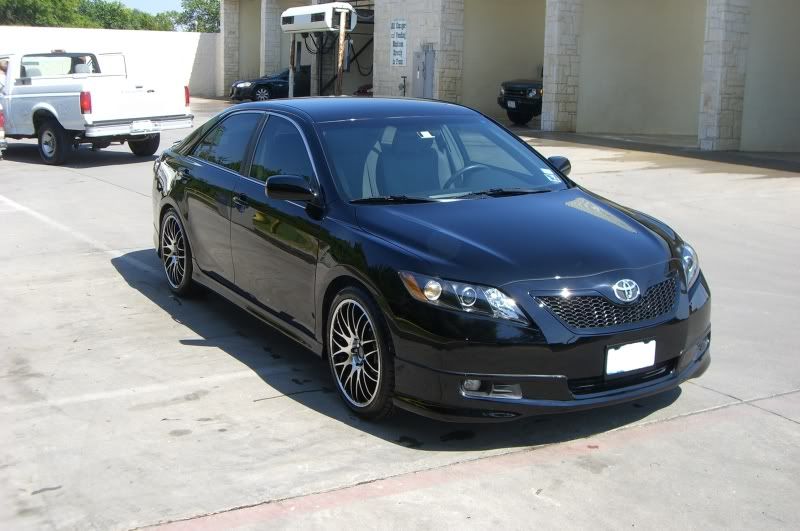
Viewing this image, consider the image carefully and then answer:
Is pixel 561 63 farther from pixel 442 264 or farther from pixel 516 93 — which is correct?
pixel 442 264

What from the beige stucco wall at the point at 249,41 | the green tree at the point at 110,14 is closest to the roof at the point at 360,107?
the beige stucco wall at the point at 249,41

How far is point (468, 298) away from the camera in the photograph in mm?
4461

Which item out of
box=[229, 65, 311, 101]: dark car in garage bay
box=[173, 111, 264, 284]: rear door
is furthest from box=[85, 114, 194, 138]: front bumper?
box=[229, 65, 311, 101]: dark car in garage bay

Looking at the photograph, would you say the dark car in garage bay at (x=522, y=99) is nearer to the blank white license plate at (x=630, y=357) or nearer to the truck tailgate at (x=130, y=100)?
the truck tailgate at (x=130, y=100)

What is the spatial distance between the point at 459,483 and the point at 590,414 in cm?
111

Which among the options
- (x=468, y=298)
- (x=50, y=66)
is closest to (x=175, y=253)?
(x=468, y=298)

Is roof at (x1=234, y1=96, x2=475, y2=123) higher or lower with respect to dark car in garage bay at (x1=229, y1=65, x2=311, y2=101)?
higher

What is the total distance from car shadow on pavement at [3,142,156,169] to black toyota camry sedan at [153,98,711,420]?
10.6m

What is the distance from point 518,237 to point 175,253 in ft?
11.2

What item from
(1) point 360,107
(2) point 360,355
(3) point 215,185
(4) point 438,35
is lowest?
(2) point 360,355

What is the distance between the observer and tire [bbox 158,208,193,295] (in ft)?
23.5

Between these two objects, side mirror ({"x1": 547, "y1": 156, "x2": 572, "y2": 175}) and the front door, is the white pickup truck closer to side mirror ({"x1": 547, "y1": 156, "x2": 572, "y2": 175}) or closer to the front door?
the front door

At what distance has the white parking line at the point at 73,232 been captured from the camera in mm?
8789

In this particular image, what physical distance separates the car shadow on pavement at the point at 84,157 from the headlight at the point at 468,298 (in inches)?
507
